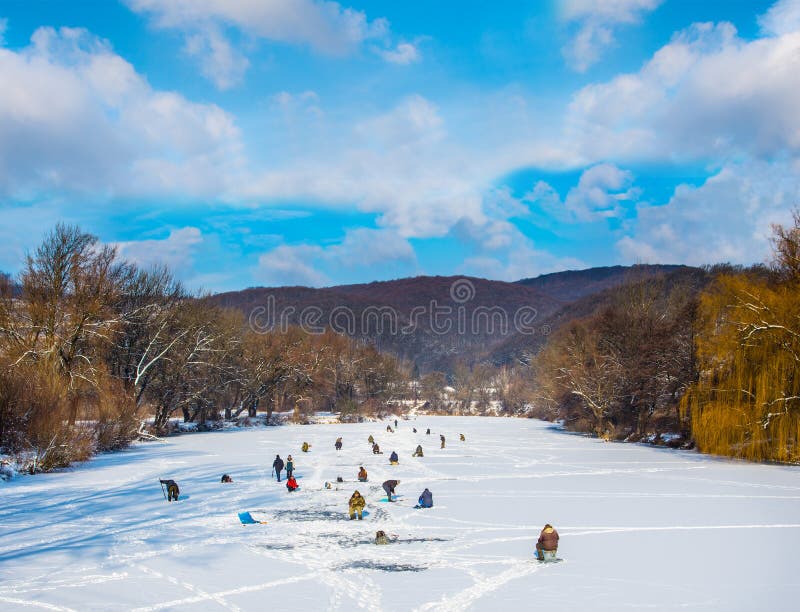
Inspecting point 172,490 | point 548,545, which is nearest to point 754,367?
point 548,545

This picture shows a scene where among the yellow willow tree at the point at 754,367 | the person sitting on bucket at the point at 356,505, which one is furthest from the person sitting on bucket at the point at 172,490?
the yellow willow tree at the point at 754,367

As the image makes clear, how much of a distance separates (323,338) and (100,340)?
5235cm

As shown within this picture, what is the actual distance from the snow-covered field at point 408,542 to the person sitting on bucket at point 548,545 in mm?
293

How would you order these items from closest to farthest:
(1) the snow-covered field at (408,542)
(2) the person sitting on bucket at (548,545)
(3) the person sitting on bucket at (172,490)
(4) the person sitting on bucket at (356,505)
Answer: (1) the snow-covered field at (408,542)
(2) the person sitting on bucket at (548,545)
(4) the person sitting on bucket at (356,505)
(3) the person sitting on bucket at (172,490)

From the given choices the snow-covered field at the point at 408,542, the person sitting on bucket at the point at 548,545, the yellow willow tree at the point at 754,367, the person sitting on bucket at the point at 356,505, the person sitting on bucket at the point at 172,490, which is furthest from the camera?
the yellow willow tree at the point at 754,367

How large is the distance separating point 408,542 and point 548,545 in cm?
368

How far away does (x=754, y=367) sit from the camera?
30.8 m

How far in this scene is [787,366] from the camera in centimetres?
2923

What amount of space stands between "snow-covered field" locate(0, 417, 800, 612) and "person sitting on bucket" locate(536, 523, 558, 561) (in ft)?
0.96

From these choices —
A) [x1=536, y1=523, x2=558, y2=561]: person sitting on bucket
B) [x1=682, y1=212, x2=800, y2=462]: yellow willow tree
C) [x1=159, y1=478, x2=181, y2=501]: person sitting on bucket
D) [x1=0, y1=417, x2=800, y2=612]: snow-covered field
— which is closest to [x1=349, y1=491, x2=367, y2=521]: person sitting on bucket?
[x1=0, y1=417, x2=800, y2=612]: snow-covered field

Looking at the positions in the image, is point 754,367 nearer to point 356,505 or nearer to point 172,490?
point 356,505

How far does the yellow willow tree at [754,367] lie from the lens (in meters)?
29.2

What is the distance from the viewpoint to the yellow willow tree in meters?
29.2

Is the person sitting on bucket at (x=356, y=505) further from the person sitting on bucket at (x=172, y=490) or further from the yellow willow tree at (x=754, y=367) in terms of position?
the yellow willow tree at (x=754, y=367)
